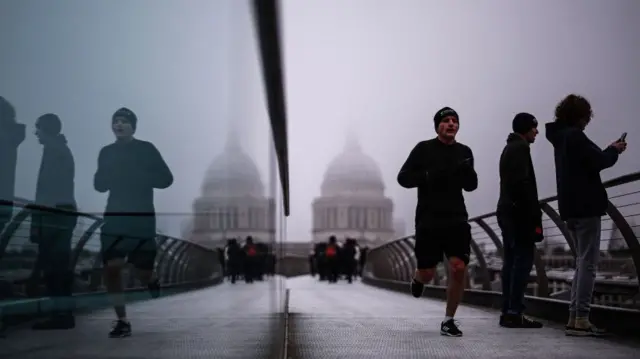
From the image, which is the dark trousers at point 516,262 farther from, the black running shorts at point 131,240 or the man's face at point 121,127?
the man's face at point 121,127

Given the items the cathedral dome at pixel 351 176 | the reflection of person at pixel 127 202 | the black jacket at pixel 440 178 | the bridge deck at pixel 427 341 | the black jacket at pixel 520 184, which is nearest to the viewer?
the reflection of person at pixel 127 202

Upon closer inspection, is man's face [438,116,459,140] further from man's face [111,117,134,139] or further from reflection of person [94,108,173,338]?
man's face [111,117,134,139]

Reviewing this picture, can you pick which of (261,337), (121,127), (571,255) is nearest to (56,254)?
(121,127)

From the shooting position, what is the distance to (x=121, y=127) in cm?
97

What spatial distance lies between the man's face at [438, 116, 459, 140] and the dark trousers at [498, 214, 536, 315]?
1.11m

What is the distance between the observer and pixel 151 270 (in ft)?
4.01

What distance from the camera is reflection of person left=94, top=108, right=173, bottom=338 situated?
100 centimetres

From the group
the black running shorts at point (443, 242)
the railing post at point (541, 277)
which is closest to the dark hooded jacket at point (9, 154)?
the black running shorts at point (443, 242)

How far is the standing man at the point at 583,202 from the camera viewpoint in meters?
5.34

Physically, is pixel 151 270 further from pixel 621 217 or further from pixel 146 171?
pixel 621 217

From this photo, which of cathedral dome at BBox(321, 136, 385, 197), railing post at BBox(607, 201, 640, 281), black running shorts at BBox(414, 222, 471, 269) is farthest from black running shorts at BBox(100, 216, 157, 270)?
cathedral dome at BBox(321, 136, 385, 197)

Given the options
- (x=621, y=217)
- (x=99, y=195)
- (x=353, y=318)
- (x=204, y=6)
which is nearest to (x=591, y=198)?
(x=621, y=217)

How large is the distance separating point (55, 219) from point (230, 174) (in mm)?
639

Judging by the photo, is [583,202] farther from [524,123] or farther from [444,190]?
[524,123]
